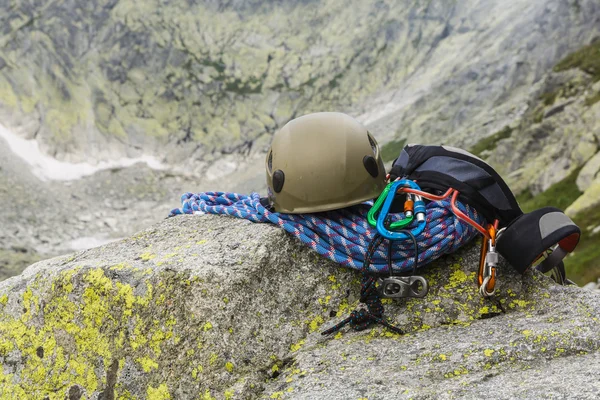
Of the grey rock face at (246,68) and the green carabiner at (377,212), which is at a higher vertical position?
the grey rock face at (246,68)

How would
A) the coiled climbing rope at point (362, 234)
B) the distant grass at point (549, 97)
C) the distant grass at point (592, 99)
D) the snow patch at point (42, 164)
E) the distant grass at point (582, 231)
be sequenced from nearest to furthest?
Answer: 1. the coiled climbing rope at point (362, 234)
2. the distant grass at point (582, 231)
3. the distant grass at point (592, 99)
4. the distant grass at point (549, 97)
5. the snow patch at point (42, 164)

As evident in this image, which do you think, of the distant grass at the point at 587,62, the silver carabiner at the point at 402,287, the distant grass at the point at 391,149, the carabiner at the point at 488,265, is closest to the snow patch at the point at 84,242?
the distant grass at the point at 391,149

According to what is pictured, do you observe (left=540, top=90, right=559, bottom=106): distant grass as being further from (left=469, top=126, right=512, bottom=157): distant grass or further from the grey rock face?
the grey rock face

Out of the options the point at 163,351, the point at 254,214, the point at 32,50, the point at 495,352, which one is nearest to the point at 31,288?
the point at 163,351

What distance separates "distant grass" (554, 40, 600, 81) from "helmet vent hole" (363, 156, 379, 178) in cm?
6683

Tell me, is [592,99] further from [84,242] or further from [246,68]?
[246,68]

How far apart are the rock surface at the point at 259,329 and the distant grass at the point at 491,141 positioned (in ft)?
258

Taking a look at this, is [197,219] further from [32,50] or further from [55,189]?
[32,50]

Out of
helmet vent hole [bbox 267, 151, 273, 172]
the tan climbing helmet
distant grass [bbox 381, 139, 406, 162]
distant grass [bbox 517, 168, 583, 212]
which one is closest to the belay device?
the tan climbing helmet

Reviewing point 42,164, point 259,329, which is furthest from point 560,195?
point 42,164

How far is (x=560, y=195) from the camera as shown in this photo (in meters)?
42.7

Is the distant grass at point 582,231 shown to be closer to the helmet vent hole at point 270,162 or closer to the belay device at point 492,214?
the belay device at point 492,214

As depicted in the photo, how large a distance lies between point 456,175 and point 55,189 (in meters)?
131

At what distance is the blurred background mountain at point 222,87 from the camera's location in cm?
9869
